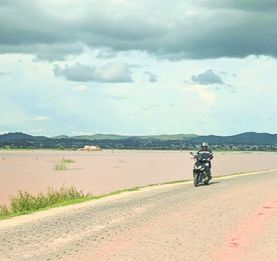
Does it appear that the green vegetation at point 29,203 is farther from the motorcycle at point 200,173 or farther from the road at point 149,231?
the motorcycle at point 200,173

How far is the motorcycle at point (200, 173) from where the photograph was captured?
28703 millimetres

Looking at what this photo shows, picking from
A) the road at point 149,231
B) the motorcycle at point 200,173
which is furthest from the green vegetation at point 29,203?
the motorcycle at point 200,173

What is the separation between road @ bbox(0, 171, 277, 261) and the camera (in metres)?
11.0

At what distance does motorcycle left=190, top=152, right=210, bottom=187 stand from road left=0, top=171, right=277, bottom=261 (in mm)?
7443

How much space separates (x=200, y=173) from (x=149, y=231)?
50.6 ft

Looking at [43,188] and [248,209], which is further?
[43,188]

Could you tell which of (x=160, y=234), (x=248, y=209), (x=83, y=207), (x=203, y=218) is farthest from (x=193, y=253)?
(x=83, y=207)


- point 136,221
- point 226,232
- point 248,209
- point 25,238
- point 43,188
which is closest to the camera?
point 25,238

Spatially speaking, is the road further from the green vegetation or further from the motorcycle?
the motorcycle

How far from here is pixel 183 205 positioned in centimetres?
1928

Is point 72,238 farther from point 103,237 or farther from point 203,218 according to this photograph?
point 203,218

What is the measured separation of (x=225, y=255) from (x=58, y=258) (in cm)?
296

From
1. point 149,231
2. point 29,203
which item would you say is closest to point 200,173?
point 29,203

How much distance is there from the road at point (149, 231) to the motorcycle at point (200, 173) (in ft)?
24.4
